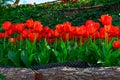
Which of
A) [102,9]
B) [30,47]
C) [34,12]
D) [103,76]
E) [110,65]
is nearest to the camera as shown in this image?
[103,76]

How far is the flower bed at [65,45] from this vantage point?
4.18 m

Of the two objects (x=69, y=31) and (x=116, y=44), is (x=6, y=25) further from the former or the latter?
(x=116, y=44)

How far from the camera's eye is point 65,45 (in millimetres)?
4484

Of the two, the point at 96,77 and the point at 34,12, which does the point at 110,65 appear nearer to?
the point at 96,77

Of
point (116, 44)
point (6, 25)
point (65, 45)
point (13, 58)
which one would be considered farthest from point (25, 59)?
point (116, 44)

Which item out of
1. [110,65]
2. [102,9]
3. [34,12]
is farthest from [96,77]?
[34,12]

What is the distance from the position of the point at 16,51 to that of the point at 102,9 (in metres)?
8.86

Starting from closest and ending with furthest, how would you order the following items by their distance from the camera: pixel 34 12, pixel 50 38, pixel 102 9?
pixel 50 38 < pixel 102 9 < pixel 34 12

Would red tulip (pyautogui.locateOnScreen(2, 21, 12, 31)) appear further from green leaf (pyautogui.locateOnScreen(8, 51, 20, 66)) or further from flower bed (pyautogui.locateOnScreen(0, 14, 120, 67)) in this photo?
green leaf (pyautogui.locateOnScreen(8, 51, 20, 66))

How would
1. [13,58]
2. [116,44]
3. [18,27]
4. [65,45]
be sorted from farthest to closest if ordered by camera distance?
[18,27] < [65,45] < [13,58] < [116,44]

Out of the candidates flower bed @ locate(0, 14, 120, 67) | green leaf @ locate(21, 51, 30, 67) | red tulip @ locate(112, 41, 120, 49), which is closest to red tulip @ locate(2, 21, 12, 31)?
flower bed @ locate(0, 14, 120, 67)

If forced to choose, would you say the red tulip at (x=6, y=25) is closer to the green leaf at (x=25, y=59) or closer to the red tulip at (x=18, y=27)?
the red tulip at (x=18, y=27)

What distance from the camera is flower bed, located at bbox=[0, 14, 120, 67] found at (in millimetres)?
4184

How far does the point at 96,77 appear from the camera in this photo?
3703 mm
